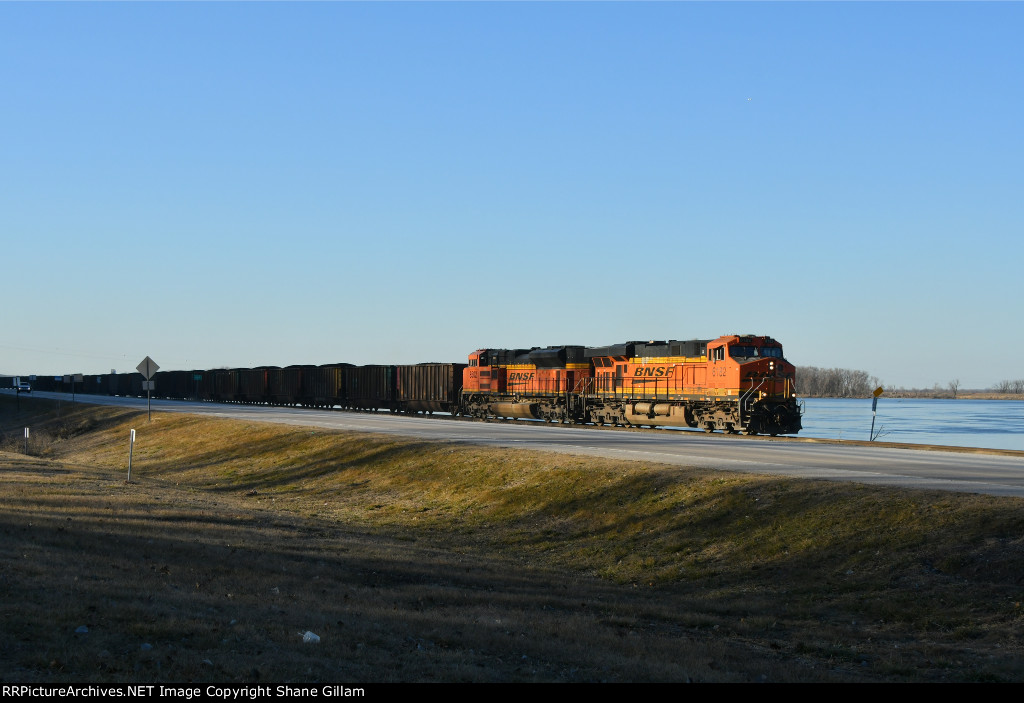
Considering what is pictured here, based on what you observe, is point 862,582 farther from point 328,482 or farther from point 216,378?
point 216,378

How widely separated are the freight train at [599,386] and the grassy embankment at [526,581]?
17838mm

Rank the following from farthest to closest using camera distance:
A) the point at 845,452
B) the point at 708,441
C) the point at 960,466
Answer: the point at 708,441, the point at 845,452, the point at 960,466

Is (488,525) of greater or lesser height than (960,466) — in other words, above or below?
below

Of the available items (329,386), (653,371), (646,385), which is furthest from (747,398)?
(329,386)

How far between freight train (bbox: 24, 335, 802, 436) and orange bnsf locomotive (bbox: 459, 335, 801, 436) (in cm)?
6

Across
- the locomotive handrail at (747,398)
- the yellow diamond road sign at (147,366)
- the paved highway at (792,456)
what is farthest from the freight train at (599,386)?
the yellow diamond road sign at (147,366)

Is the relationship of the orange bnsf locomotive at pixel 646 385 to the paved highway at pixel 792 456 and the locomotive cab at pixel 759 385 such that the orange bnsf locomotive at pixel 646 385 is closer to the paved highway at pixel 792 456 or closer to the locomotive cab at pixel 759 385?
the locomotive cab at pixel 759 385

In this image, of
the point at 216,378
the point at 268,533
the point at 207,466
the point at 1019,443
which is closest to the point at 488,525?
the point at 268,533

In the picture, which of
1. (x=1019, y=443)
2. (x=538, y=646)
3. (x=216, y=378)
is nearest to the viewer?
(x=538, y=646)

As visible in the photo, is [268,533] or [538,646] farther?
[268,533]

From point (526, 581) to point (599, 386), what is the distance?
3669cm

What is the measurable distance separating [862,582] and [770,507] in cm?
433

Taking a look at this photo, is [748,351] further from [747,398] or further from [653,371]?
[653,371]

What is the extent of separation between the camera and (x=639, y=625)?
12.6 m
